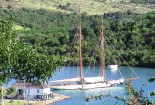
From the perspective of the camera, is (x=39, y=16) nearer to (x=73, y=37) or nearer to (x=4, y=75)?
(x=73, y=37)

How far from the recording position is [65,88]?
42500 mm

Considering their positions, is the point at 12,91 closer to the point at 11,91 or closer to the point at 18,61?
the point at 11,91

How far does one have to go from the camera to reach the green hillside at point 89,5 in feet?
311

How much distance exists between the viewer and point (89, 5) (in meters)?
101

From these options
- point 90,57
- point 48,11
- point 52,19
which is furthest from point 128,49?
point 48,11

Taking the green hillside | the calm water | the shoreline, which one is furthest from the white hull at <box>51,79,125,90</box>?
the green hillside

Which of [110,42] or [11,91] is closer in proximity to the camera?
[11,91]

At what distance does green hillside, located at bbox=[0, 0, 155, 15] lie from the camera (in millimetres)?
94688

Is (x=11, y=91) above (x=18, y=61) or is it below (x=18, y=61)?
below

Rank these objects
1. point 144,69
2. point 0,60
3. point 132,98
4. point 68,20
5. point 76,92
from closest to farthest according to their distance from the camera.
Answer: point 132,98 < point 0,60 < point 76,92 < point 144,69 < point 68,20

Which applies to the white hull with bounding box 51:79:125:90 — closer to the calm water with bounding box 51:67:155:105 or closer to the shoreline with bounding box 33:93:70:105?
the calm water with bounding box 51:67:155:105

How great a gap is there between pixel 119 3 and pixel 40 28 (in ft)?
97.7

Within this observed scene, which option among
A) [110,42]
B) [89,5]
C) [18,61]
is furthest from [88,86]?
[89,5]

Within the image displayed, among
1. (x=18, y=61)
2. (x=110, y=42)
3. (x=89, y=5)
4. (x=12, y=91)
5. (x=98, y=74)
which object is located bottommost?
(x=12, y=91)
